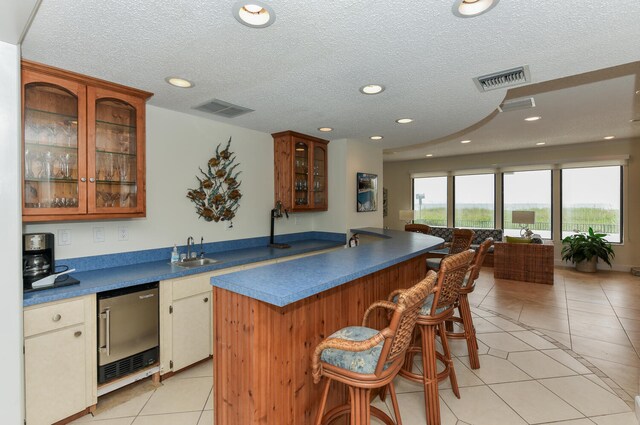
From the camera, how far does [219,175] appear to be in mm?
3598

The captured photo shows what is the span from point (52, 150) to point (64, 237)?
0.71 meters

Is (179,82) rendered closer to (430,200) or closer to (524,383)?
(524,383)

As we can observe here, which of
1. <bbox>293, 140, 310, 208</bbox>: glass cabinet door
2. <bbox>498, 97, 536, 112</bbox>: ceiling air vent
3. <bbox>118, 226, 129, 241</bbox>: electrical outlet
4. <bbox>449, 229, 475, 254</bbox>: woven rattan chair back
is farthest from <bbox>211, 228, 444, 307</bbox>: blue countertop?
<bbox>498, 97, 536, 112</bbox>: ceiling air vent

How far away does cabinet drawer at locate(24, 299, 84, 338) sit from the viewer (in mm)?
1906

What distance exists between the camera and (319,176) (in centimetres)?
460

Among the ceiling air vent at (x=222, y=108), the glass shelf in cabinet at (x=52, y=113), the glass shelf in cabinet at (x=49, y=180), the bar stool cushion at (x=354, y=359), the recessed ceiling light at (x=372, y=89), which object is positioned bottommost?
the bar stool cushion at (x=354, y=359)

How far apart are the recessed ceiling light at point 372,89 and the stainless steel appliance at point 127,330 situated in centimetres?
229

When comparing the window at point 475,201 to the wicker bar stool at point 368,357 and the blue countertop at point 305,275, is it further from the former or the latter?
the wicker bar stool at point 368,357

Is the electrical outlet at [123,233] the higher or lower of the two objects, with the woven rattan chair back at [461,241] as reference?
higher

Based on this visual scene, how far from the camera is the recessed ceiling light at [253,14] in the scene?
1.50 meters

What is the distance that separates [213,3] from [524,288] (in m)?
6.19

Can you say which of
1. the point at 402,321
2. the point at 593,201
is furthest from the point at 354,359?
the point at 593,201

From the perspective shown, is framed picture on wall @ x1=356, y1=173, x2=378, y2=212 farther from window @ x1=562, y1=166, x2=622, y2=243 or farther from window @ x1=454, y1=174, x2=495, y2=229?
window @ x1=562, y1=166, x2=622, y2=243

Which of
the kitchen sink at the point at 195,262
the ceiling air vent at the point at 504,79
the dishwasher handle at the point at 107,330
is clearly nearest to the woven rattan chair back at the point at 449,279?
the ceiling air vent at the point at 504,79
